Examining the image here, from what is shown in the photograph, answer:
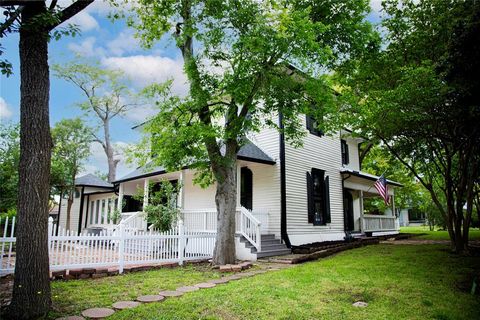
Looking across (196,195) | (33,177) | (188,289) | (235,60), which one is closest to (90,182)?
(196,195)

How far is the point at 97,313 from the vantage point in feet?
15.9

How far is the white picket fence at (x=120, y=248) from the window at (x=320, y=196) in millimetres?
5517

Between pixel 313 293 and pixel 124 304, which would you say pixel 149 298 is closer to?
pixel 124 304

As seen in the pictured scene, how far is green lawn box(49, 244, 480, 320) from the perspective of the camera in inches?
196

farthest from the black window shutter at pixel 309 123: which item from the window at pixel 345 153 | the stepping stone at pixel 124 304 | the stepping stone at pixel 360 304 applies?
the stepping stone at pixel 124 304

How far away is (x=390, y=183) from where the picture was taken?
2184 centimetres

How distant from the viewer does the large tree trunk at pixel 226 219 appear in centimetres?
967

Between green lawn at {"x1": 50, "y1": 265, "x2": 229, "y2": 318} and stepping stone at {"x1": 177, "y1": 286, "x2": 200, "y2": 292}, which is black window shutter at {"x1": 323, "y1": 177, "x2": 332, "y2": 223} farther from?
stepping stone at {"x1": 177, "y1": 286, "x2": 200, "y2": 292}

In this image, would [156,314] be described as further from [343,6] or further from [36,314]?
[343,6]

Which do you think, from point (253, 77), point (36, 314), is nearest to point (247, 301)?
point (36, 314)

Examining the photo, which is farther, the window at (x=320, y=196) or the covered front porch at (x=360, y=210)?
the covered front porch at (x=360, y=210)

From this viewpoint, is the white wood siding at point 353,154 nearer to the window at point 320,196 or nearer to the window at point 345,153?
the window at point 345,153

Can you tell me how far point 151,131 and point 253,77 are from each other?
3947mm

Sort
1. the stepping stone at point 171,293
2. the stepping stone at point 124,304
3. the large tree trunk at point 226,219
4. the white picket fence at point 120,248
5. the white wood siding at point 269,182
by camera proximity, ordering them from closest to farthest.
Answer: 1. the stepping stone at point 124,304
2. the stepping stone at point 171,293
3. the white picket fence at point 120,248
4. the large tree trunk at point 226,219
5. the white wood siding at point 269,182
